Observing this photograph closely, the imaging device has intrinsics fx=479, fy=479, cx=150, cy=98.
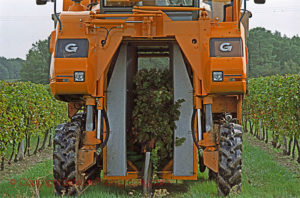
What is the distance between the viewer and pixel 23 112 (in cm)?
1280

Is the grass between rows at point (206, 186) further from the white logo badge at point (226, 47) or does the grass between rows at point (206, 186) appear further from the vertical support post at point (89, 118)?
the white logo badge at point (226, 47)

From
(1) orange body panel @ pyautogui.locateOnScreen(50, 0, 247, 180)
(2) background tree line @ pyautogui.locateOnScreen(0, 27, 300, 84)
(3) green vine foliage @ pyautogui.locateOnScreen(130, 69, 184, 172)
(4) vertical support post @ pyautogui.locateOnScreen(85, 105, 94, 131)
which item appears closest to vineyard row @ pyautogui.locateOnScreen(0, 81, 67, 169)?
(3) green vine foliage @ pyautogui.locateOnScreen(130, 69, 184, 172)

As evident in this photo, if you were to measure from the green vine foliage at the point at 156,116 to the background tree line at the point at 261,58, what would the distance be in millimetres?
53118

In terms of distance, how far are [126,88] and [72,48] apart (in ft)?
3.76

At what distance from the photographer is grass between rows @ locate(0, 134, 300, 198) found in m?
6.38

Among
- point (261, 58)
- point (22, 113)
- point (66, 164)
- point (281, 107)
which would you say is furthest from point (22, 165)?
point (261, 58)

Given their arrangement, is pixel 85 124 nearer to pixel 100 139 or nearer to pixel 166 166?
pixel 100 139

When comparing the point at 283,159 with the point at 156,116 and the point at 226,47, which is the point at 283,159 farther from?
the point at 226,47

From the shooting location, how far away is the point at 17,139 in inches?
469

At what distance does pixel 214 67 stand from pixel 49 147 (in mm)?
12785

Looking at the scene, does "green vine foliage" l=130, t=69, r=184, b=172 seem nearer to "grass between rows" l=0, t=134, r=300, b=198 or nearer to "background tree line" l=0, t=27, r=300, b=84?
"grass between rows" l=0, t=134, r=300, b=198

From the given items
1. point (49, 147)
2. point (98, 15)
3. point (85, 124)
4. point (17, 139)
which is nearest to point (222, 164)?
point (85, 124)

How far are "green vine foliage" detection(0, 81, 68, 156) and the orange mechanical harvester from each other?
14.1 ft

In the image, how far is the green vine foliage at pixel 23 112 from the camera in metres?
10.7
